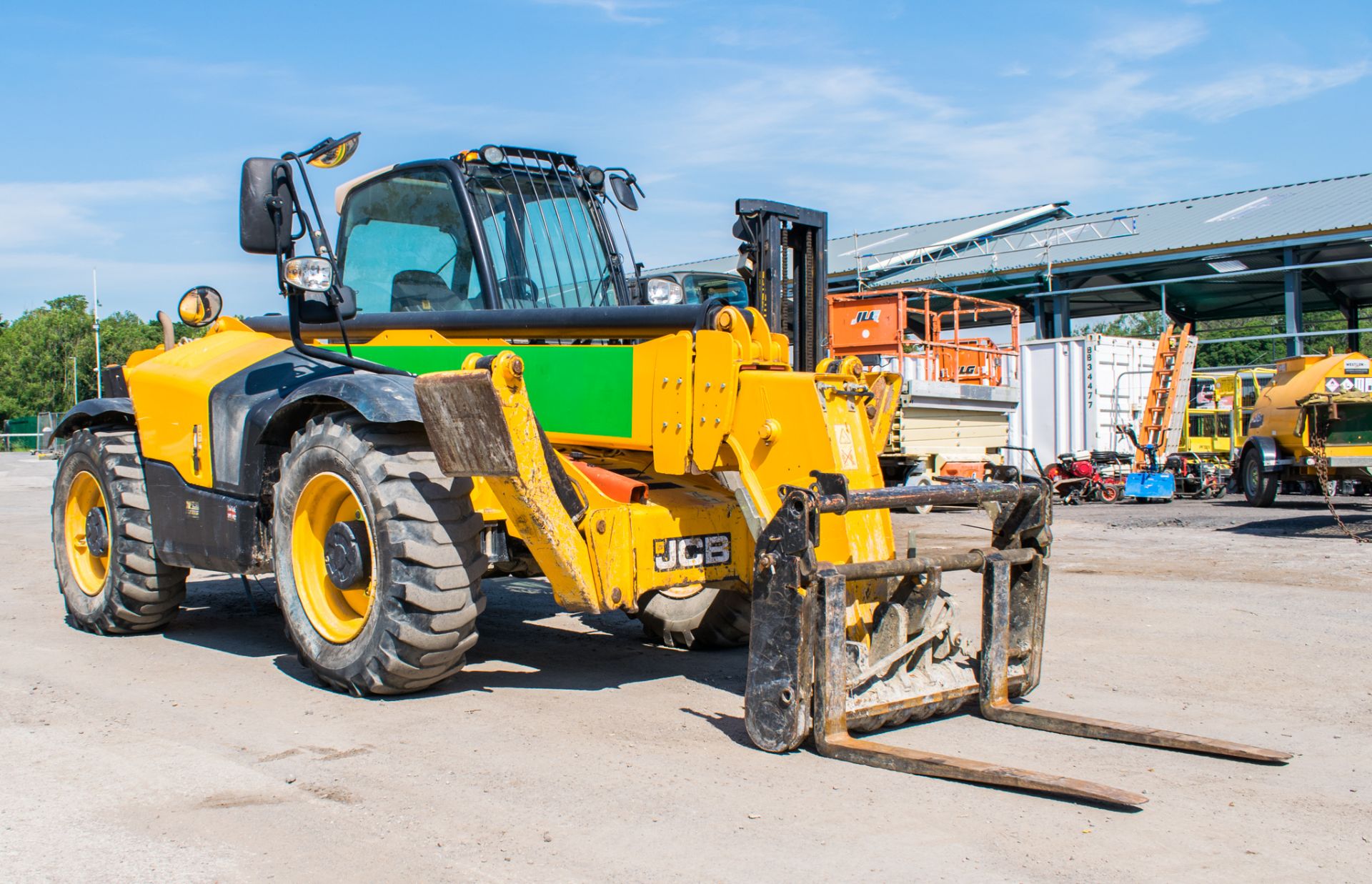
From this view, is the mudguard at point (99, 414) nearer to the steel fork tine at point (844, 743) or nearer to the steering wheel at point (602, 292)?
the steering wheel at point (602, 292)

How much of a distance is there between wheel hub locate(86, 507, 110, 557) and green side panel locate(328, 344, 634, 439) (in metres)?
2.70

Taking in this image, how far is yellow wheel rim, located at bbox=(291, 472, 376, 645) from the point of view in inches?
231

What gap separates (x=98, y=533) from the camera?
745cm

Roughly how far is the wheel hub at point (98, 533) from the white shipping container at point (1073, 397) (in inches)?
676

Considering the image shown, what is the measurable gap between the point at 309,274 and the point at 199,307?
203cm

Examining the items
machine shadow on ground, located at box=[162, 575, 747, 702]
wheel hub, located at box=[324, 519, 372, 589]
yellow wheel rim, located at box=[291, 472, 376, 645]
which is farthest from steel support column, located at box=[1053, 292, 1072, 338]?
wheel hub, located at box=[324, 519, 372, 589]

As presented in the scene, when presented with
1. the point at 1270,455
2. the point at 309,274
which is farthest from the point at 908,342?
the point at 309,274

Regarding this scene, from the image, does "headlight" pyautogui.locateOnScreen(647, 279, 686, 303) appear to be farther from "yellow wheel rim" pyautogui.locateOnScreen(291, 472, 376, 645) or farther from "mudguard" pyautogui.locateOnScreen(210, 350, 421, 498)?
"yellow wheel rim" pyautogui.locateOnScreen(291, 472, 376, 645)

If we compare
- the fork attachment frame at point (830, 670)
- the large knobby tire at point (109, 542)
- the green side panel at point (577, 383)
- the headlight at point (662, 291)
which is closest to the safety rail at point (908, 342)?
the headlight at point (662, 291)

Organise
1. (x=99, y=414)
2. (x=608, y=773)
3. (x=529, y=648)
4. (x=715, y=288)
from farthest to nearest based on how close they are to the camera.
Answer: (x=715, y=288), (x=99, y=414), (x=529, y=648), (x=608, y=773)

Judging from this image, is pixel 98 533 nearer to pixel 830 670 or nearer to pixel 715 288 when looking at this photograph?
pixel 830 670

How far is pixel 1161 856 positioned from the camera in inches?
140

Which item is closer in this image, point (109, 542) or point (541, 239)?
point (541, 239)

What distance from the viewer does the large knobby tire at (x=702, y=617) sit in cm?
671
